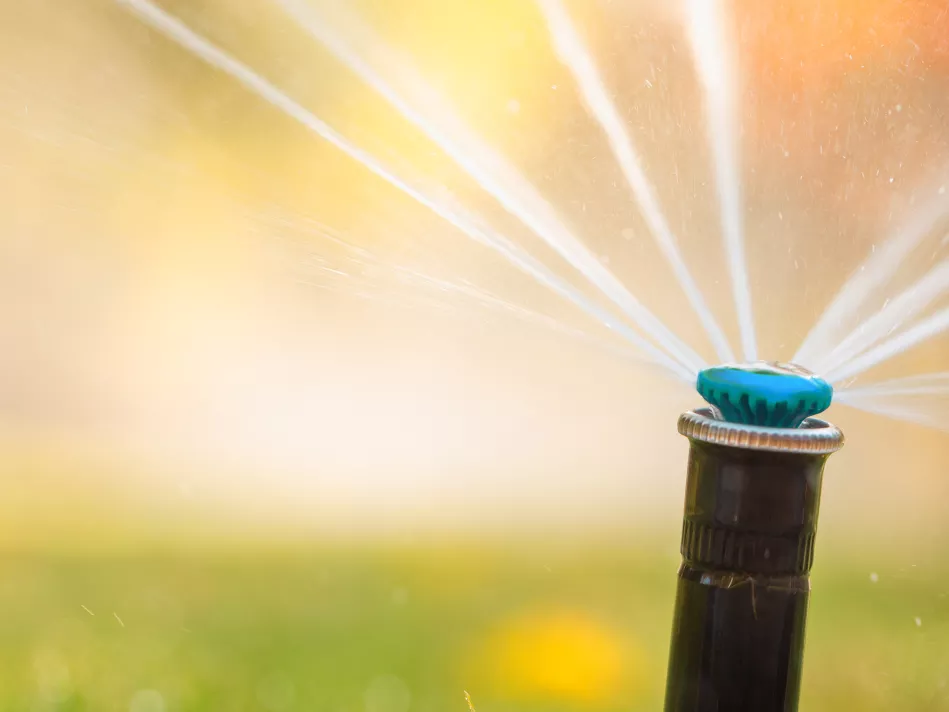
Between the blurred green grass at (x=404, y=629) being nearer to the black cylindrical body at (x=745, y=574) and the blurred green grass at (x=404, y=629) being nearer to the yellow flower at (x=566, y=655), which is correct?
the yellow flower at (x=566, y=655)

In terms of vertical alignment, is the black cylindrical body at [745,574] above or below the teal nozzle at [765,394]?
below

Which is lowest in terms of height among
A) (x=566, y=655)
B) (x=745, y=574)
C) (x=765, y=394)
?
(x=566, y=655)

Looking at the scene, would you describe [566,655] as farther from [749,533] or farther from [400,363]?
[749,533]

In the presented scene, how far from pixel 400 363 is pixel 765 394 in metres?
0.76

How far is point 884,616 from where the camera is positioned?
1347mm

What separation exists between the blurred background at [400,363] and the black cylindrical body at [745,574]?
0.68 metres

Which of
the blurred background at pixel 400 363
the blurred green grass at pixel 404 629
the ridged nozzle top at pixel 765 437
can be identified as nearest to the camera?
the ridged nozzle top at pixel 765 437

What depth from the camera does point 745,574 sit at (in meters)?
0.58

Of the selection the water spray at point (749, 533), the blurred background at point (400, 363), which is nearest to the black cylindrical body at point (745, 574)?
the water spray at point (749, 533)

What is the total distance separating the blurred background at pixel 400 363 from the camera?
120cm

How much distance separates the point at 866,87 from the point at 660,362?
46cm

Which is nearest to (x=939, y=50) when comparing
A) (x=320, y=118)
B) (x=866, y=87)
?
(x=866, y=87)

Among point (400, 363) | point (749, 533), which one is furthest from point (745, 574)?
point (400, 363)

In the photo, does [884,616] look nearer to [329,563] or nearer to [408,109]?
[329,563]
